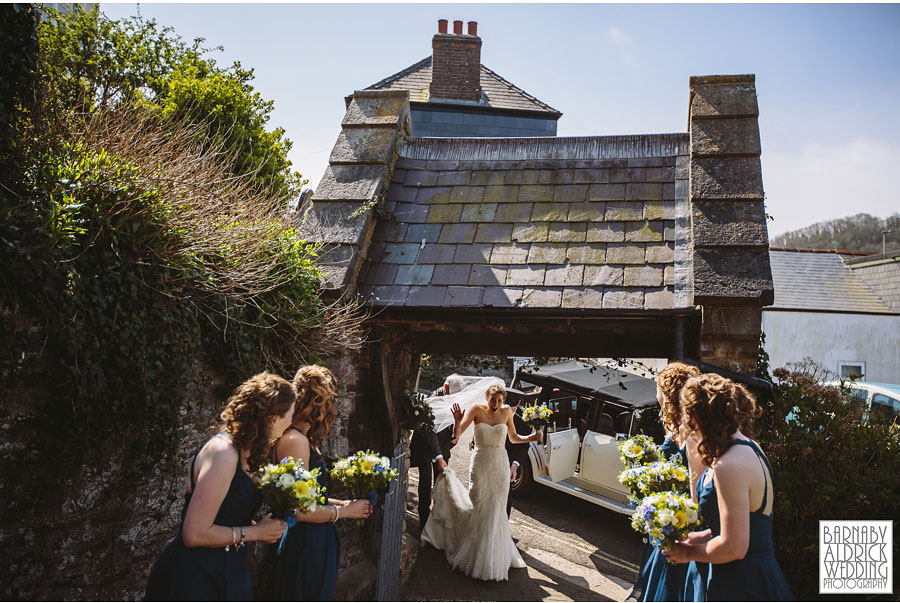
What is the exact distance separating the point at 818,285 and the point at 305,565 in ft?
74.0

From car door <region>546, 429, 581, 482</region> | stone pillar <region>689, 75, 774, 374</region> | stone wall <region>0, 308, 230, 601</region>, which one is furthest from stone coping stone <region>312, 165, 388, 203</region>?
car door <region>546, 429, 581, 482</region>

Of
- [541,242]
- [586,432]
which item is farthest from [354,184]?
[586,432]

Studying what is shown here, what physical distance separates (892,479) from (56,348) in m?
6.10

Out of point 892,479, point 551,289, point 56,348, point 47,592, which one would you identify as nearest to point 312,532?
point 47,592

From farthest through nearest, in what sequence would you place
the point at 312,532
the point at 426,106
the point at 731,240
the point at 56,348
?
the point at 426,106, the point at 731,240, the point at 312,532, the point at 56,348

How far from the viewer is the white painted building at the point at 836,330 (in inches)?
795

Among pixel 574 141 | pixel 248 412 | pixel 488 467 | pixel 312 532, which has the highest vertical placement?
pixel 574 141

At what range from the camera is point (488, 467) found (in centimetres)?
691

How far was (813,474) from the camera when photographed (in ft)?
16.0

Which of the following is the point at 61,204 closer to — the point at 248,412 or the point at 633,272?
the point at 248,412

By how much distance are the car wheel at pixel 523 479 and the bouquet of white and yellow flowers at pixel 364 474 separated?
6515mm

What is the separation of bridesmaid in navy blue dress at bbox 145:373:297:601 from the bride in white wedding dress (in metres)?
3.65

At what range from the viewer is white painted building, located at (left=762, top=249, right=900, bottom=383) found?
66.2 feet

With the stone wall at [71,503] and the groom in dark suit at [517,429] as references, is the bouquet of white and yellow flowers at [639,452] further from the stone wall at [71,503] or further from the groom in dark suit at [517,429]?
Result: the groom in dark suit at [517,429]
